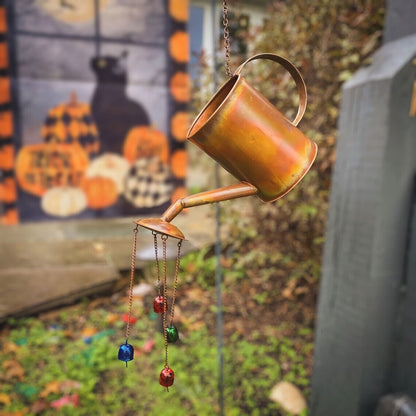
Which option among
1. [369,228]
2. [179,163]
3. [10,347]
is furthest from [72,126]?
[369,228]

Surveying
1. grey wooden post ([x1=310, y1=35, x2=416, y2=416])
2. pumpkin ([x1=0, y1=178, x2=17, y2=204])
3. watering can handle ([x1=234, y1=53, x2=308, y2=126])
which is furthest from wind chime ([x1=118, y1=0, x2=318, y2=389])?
pumpkin ([x1=0, y1=178, x2=17, y2=204])

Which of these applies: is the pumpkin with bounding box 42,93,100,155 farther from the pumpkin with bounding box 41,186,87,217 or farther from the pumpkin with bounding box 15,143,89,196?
the pumpkin with bounding box 41,186,87,217

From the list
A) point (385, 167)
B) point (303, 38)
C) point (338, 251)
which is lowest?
point (338, 251)

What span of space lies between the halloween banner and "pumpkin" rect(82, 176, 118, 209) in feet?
0.04

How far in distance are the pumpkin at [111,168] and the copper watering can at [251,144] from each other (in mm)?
3611

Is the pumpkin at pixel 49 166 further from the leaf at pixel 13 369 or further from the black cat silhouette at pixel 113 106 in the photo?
the leaf at pixel 13 369

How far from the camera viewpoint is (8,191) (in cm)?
392

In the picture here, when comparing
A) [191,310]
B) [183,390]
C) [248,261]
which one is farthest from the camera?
Answer: [248,261]

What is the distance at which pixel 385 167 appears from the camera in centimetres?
173

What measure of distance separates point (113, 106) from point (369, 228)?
327 cm

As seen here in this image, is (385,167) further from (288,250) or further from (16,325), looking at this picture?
(16,325)

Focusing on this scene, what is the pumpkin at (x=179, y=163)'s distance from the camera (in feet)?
14.4

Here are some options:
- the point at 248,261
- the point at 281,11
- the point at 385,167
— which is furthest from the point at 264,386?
the point at 281,11

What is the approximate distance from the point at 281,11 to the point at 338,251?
2.76 metres
